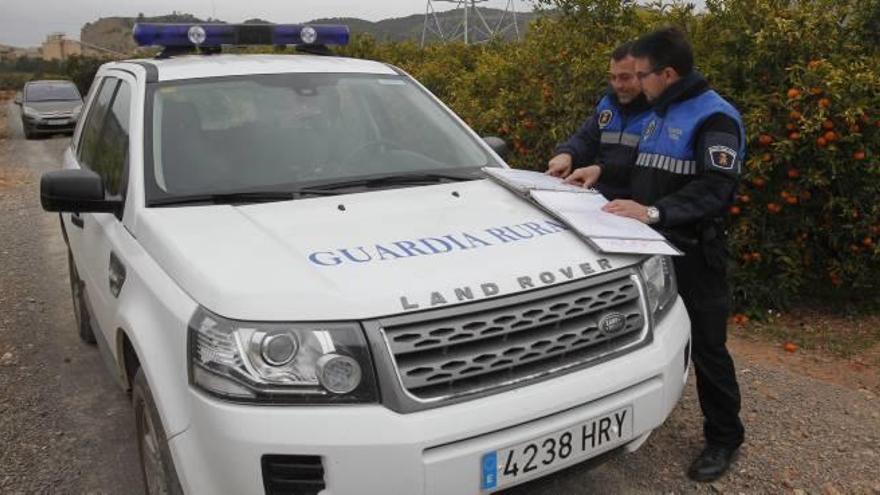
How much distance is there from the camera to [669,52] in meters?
2.82

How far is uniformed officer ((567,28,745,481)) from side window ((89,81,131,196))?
6.51 ft

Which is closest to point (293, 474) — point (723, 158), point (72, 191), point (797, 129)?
point (72, 191)

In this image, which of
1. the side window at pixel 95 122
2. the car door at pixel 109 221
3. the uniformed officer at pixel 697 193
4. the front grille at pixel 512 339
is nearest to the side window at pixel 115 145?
the car door at pixel 109 221

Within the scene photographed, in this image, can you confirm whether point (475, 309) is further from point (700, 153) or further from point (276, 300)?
point (700, 153)

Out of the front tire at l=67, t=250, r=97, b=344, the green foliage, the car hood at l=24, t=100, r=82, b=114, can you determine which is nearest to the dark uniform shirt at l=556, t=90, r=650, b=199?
the green foliage

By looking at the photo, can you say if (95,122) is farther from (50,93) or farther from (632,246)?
(50,93)

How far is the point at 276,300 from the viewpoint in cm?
202

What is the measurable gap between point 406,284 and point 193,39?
8.48 feet

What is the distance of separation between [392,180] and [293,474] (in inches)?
55.3

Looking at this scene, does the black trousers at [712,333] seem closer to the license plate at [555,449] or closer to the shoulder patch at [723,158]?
the shoulder patch at [723,158]

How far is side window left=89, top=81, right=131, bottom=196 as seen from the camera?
3.09 metres

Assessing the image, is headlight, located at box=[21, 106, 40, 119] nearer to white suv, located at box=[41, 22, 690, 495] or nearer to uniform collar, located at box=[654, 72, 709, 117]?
white suv, located at box=[41, 22, 690, 495]

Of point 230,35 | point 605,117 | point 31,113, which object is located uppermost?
point 230,35

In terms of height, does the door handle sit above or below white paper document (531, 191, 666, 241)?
below
